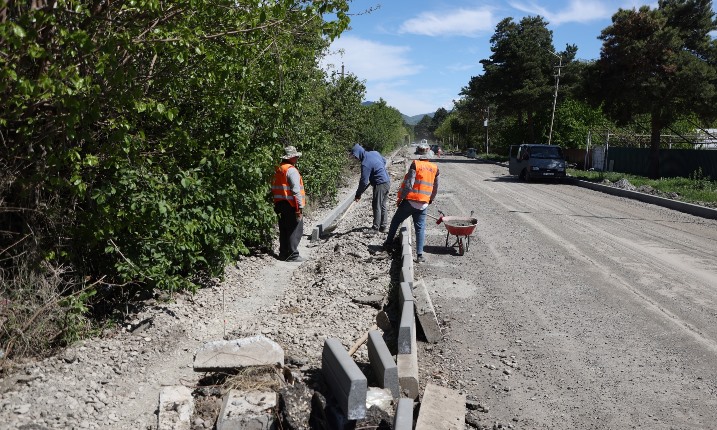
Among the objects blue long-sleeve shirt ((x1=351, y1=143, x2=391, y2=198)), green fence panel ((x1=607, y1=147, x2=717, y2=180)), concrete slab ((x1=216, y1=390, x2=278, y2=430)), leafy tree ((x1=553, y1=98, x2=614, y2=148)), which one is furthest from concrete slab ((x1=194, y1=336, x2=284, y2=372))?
leafy tree ((x1=553, y1=98, x2=614, y2=148))

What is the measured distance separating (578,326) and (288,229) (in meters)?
4.45

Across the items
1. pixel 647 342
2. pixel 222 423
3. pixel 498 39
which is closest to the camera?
pixel 222 423

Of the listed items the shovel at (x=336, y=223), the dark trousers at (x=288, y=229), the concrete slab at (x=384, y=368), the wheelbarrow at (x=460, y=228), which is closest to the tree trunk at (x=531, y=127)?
the shovel at (x=336, y=223)

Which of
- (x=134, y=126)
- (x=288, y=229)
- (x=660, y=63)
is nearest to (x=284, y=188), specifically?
(x=288, y=229)

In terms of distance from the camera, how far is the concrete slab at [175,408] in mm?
3893

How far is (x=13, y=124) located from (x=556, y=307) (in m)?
5.70

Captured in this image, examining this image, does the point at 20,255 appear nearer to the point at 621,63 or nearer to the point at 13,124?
the point at 13,124

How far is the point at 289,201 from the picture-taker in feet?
28.7

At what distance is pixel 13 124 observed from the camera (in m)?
4.60

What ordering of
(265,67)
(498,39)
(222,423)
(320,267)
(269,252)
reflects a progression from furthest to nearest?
(498,39) < (269,252) < (320,267) < (265,67) < (222,423)

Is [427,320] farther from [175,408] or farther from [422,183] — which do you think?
[422,183]

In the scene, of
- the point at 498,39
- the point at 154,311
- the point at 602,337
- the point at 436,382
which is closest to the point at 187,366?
the point at 154,311

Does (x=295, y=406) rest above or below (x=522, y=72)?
below

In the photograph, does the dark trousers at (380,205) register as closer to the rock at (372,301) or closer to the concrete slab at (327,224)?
the concrete slab at (327,224)
